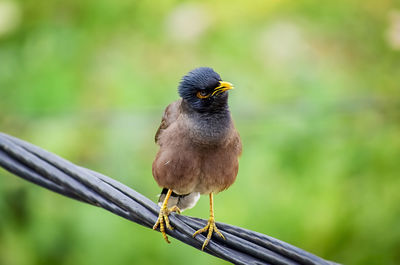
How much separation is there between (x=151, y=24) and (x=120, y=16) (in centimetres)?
24

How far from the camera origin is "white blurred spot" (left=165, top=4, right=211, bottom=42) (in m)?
4.18

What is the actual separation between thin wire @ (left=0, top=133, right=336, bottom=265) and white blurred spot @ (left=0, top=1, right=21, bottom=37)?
2.09 meters

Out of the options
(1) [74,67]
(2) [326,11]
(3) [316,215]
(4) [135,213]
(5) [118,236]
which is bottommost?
(4) [135,213]

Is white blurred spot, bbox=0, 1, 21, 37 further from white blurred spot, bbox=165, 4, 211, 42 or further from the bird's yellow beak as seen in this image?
the bird's yellow beak

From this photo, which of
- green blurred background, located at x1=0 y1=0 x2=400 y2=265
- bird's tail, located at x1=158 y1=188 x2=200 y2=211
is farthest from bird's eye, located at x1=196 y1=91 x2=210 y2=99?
green blurred background, located at x1=0 y1=0 x2=400 y2=265

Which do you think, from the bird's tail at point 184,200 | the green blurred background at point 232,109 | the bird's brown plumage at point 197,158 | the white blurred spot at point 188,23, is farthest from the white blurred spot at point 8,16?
the bird's brown plumage at point 197,158

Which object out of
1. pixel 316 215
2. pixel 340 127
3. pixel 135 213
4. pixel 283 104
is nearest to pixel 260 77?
pixel 283 104

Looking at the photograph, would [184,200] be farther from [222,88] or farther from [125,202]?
[125,202]

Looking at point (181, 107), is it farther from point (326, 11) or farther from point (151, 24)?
point (326, 11)

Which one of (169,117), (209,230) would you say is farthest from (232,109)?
(209,230)

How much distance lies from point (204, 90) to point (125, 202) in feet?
2.71

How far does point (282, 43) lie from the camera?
13.7ft

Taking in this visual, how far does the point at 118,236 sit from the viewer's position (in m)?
3.53

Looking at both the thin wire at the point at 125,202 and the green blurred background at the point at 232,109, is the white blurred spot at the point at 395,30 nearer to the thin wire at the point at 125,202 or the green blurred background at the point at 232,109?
the green blurred background at the point at 232,109
